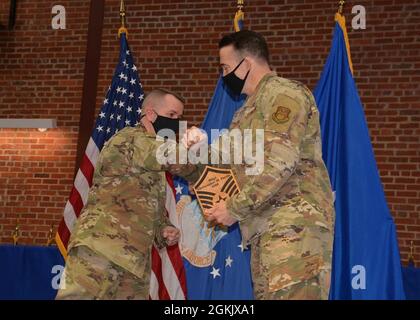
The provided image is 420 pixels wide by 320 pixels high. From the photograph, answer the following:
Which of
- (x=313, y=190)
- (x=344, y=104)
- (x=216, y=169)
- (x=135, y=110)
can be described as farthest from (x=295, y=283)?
(x=135, y=110)

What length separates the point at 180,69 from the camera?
711 cm

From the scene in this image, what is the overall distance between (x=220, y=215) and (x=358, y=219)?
1.68m

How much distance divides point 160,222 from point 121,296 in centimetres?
50

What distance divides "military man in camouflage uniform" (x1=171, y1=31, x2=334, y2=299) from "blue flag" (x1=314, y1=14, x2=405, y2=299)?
4.60 feet

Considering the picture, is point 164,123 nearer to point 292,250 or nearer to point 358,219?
point 292,250

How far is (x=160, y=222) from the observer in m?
3.95

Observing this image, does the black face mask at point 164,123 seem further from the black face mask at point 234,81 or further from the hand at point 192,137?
the black face mask at point 234,81

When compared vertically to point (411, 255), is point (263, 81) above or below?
above

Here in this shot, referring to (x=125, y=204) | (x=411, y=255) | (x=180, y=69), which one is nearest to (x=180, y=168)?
(x=125, y=204)

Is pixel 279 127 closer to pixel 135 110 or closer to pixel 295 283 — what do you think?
pixel 295 283

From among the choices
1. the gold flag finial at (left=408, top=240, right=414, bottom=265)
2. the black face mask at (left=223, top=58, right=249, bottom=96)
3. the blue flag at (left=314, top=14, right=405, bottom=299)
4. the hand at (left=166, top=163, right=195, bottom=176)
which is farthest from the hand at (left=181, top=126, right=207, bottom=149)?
the gold flag finial at (left=408, top=240, right=414, bottom=265)

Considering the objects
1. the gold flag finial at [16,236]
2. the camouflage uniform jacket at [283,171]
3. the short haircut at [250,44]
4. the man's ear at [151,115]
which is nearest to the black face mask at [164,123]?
the man's ear at [151,115]

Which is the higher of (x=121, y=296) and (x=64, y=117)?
(x=64, y=117)

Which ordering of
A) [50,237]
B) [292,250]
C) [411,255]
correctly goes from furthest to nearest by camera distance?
[50,237] → [411,255] → [292,250]
